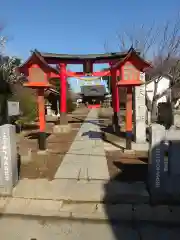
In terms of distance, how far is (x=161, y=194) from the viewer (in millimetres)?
4562

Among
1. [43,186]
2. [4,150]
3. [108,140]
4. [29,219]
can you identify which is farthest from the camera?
[108,140]

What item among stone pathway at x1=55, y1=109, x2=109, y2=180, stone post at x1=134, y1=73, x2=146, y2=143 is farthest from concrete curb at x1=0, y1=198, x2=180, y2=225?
stone post at x1=134, y1=73, x2=146, y2=143

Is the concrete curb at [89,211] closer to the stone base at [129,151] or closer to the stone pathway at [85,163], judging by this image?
the stone pathway at [85,163]

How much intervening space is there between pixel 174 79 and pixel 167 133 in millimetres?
15066

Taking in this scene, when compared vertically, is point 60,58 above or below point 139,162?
above

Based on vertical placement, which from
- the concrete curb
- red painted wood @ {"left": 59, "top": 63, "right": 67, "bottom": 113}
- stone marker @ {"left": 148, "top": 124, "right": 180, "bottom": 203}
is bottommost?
the concrete curb

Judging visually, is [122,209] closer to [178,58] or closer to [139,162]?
[139,162]

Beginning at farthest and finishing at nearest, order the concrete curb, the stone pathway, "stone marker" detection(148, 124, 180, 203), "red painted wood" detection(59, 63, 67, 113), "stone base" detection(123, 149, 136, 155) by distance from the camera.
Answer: "red painted wood" detection(59, 63, 67, 113)
"stone base" detection(123, 149, 136, 155)
the stone pathway
"stone marker" detection(148, 124, 180, 203)
the concrete curb

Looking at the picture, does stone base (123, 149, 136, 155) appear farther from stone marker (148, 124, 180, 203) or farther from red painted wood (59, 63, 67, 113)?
red painted wood (59, 63, 67, 113)

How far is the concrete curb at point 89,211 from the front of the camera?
419cm

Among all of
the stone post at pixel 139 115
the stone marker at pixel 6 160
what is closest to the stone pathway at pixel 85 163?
the stone marker at pixel 6 160

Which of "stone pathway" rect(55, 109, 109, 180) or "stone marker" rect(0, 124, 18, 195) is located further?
"stone pathway" rect(55, 109, 109, 180)

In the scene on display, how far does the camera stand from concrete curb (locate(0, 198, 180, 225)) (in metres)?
4.19

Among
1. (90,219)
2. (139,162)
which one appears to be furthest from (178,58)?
(90,219)
